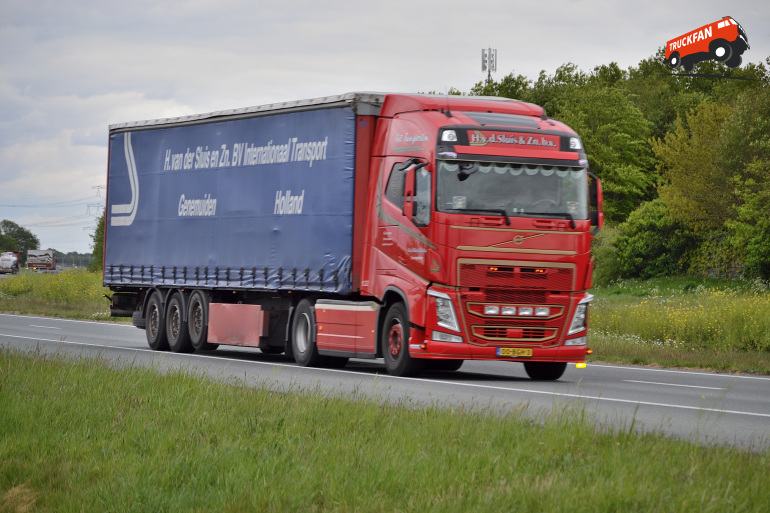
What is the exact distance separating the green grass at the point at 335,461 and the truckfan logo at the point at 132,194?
49.1 feet

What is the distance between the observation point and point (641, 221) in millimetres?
63000

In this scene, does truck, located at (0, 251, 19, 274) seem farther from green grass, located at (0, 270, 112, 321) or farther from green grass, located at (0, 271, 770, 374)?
green grass, located at (0, 271, 770, 374)

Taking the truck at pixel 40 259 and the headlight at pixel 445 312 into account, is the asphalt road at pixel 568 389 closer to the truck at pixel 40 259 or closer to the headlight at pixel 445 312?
the headlight at pixel 445 312

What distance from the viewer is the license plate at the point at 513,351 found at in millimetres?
16875

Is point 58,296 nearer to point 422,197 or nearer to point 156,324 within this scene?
point 156,324

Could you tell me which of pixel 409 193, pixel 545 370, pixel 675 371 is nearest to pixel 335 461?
pixel 409 193

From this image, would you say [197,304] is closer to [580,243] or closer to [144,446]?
[580,243]

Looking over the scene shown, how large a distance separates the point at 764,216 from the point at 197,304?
3302 centimetres

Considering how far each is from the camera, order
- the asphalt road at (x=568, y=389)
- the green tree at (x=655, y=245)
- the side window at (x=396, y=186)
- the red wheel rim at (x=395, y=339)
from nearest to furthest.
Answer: the asphalt road at (x=568, y=389)
the side window at (x=396, y=186)
the red wheel rim at (x=395, y=339)
the green tree at (x=655, y=245)

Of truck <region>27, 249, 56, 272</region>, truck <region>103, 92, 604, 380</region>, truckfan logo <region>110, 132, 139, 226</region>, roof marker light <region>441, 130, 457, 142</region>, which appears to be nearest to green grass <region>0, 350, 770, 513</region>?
truck <region>103, 92, 604, 380</region>

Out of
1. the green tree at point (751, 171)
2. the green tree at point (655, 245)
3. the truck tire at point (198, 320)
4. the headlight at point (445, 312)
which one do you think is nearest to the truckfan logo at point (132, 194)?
the truck tire at point (198, 320)

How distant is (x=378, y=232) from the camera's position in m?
18.5

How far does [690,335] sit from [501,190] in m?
9.81

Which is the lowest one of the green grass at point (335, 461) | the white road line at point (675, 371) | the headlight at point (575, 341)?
the green grass at point (335, 461)
